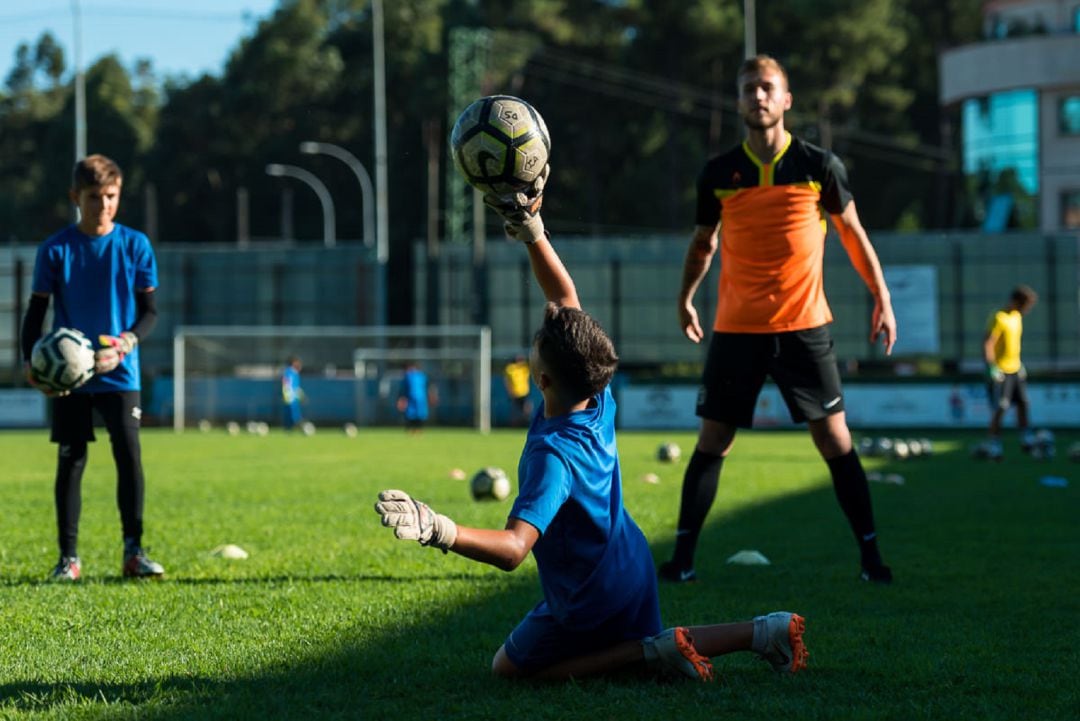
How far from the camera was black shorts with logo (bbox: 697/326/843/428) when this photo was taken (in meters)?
6.73

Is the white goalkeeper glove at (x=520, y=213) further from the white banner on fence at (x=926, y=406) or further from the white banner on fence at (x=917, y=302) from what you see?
the white banner on fence at (x=917, y=302)

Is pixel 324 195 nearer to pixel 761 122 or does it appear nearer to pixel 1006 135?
pixel 1006 135

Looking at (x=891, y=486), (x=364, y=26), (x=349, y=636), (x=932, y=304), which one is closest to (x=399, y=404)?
(x=932, y=304)

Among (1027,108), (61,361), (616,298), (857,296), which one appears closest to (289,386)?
(616,298)

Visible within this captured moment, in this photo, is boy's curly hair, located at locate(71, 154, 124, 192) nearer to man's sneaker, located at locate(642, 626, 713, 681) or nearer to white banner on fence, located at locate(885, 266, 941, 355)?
man's sneaker, located at locate(642, 626, 713, 681)

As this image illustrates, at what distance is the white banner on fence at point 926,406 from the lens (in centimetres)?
3005

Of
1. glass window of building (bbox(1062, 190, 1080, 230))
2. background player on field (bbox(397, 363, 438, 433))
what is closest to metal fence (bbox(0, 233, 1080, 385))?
background player on field (bbox(397, 363, 438, 433))

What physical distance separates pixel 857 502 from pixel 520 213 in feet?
9.17

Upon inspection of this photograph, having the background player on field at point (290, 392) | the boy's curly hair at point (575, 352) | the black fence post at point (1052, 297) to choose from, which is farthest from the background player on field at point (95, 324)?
the black fence post at point (1052, 297)

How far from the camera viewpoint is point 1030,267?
41531 millimetres

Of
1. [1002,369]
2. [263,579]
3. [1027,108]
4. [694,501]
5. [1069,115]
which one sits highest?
[1027,108]

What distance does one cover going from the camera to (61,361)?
6.60 m

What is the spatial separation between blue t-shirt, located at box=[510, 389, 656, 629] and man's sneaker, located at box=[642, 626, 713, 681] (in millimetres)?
150

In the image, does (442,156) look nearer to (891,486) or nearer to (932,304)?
(932,304)
